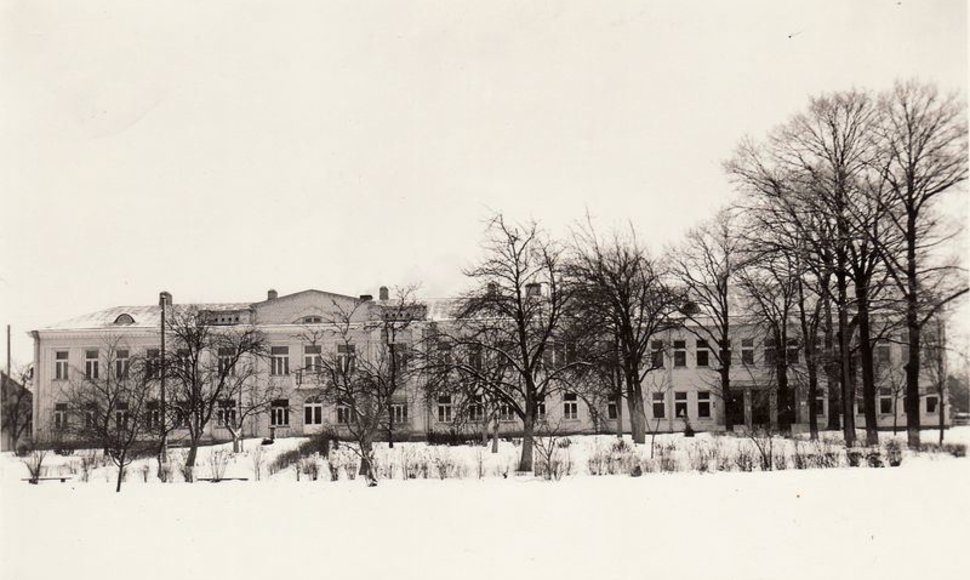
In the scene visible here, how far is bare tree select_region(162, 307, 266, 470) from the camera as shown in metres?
24.6

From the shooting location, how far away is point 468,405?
65.3ft

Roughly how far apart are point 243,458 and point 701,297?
2086 cm

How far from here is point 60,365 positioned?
42.9m

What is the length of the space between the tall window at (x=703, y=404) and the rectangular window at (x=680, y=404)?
75 cm

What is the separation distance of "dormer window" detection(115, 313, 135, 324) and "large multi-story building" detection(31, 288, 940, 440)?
0.17 ft

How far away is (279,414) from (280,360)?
301 centimetres

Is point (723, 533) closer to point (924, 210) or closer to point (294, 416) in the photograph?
point (924, 210)

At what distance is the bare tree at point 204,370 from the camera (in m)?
24.6

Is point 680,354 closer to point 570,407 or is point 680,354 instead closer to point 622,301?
point 570,407

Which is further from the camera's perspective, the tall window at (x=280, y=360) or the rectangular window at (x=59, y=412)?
the tall window at (x=280, y=360)

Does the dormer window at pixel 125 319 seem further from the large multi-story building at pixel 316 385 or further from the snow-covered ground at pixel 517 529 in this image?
the snow-covered ground at pixel 517 529

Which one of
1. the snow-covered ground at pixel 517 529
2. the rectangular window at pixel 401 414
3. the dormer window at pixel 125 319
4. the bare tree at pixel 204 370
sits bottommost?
the rectangular window at pixel 401 414

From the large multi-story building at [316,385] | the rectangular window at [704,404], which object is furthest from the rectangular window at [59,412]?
the rectangular window at [704,404]

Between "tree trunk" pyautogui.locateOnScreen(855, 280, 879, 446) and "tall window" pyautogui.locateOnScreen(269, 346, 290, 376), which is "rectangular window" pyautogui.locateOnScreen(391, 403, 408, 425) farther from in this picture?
"tree trunk" pyautogui.locateOnScreen(855, 280, 879, 446)
